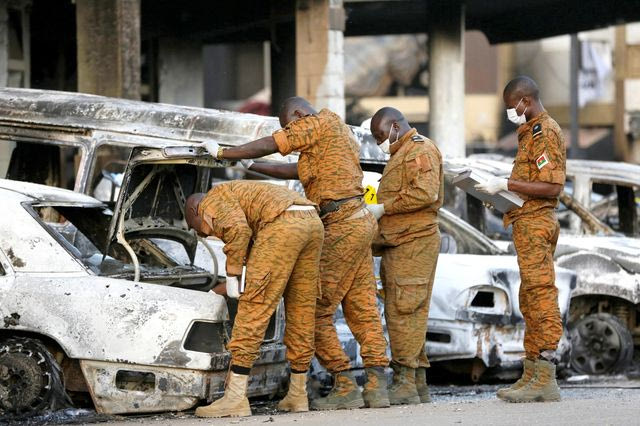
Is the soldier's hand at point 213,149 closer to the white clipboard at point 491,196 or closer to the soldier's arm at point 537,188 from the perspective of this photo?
the white clipboard at point 491,196

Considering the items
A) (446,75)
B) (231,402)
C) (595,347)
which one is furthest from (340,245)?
(446,75)

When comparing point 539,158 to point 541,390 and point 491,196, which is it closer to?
point 491,196

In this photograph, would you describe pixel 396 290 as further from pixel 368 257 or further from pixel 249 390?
pixel 249 390

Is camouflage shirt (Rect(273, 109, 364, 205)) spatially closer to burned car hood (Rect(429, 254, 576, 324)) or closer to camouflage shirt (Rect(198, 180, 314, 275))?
camouflage shirt (Rect(198, 180, 314, 275))

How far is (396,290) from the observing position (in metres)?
7.98

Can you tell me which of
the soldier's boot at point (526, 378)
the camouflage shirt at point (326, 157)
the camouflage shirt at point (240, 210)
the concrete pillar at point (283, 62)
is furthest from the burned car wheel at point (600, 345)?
the concrete pillar at point (283, 62)

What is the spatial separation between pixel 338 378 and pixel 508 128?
2748 cm

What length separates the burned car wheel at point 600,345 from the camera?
10.5m

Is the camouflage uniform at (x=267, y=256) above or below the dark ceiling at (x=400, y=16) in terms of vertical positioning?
below

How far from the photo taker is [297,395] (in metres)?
7.63

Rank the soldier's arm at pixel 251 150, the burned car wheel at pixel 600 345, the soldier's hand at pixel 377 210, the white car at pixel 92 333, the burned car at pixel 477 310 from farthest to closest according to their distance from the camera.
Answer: the burned car wheel at pixel 600 345
the burned car at pixel 477 310
the soldier's hand at pixel 377 210
the soldier's arm at pixel 251 150
the white car at pixel 92 333

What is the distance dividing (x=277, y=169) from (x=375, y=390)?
62.7 inches

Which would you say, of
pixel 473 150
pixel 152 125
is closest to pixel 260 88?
pixel 473 150

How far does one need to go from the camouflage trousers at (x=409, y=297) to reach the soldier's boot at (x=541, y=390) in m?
0.62
